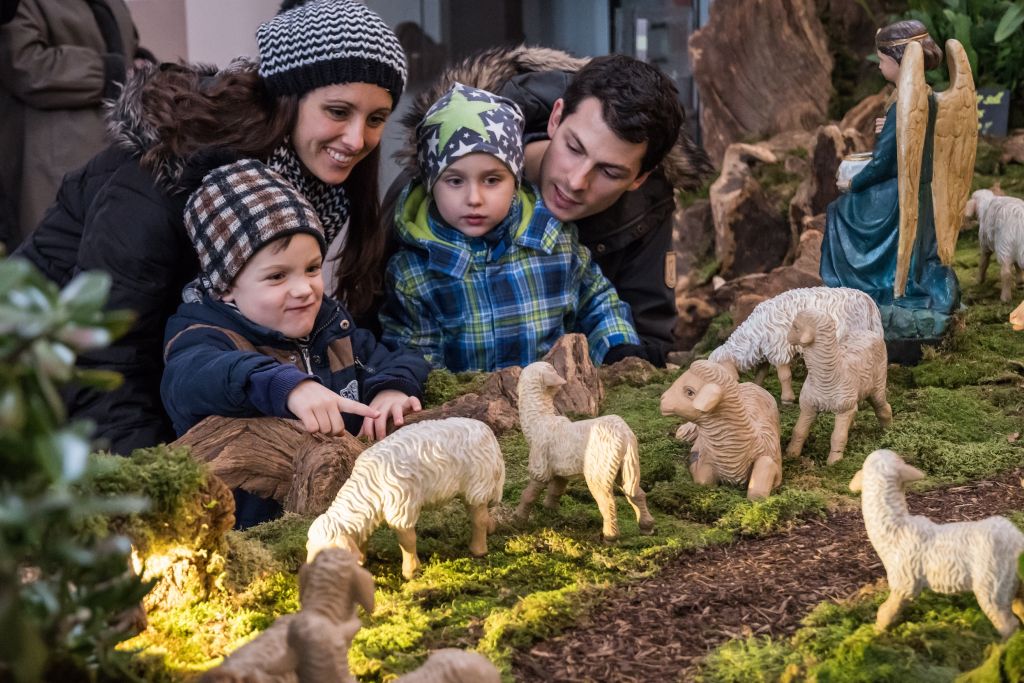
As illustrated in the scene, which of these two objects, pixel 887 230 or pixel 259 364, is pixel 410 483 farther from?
pixel 887 230

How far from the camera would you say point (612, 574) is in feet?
Result: 8.63

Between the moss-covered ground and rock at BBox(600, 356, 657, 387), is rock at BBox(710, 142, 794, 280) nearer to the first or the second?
rock at BBox(600, 356, 657, 387)

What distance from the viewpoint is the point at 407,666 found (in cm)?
217

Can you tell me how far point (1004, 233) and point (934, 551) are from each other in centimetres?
332

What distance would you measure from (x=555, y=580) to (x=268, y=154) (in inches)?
72.4

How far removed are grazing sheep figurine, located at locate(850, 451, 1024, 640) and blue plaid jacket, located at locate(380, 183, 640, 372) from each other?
210 cm

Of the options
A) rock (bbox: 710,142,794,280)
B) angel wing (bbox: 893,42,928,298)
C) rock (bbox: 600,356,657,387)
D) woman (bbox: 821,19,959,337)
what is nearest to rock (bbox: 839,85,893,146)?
rock (bbox: 710,142,794,280)

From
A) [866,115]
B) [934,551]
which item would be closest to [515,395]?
[934,551]

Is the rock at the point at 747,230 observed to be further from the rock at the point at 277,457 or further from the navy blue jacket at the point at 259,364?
the rock at the point at 277,457

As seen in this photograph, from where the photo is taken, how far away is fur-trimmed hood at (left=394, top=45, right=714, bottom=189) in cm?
452

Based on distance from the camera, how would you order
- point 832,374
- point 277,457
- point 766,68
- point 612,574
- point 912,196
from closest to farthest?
point 612,574, point 277,457, point 832,374, point 912,196, point 766,68

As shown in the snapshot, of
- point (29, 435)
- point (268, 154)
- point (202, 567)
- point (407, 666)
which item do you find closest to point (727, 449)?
point (407, 666)

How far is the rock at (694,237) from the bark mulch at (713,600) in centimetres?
500

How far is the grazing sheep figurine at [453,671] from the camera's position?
174 centimetres
